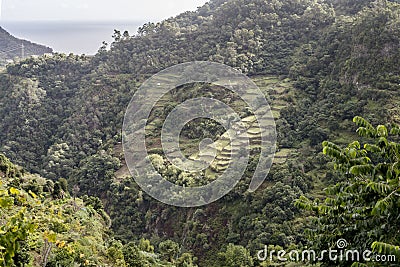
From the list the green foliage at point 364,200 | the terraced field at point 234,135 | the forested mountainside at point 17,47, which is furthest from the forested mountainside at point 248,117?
the forested mountainside at point 17,47

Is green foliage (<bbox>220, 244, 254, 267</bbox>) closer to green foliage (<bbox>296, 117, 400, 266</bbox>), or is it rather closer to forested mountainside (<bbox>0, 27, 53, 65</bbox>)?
green foliage (<bbox>296, 117, 400, 266</bbox>)

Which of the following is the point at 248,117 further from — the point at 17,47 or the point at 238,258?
the point at 17,47

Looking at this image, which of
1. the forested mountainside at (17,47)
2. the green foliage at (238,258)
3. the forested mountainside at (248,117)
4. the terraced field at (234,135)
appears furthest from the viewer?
the forested mountainside at (17,47)

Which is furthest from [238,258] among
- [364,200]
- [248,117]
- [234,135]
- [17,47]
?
[17,47]

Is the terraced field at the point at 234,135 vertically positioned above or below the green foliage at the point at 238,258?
above

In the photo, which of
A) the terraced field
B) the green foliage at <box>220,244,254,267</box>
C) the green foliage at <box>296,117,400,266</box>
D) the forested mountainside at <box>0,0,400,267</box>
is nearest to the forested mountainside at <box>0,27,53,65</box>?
the forested mountainside at <box>0,0,400,267</box>

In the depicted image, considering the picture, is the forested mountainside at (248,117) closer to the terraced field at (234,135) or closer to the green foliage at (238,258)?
the green foliage at (238,258)

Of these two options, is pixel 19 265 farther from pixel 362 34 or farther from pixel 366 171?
pixel 362 34
